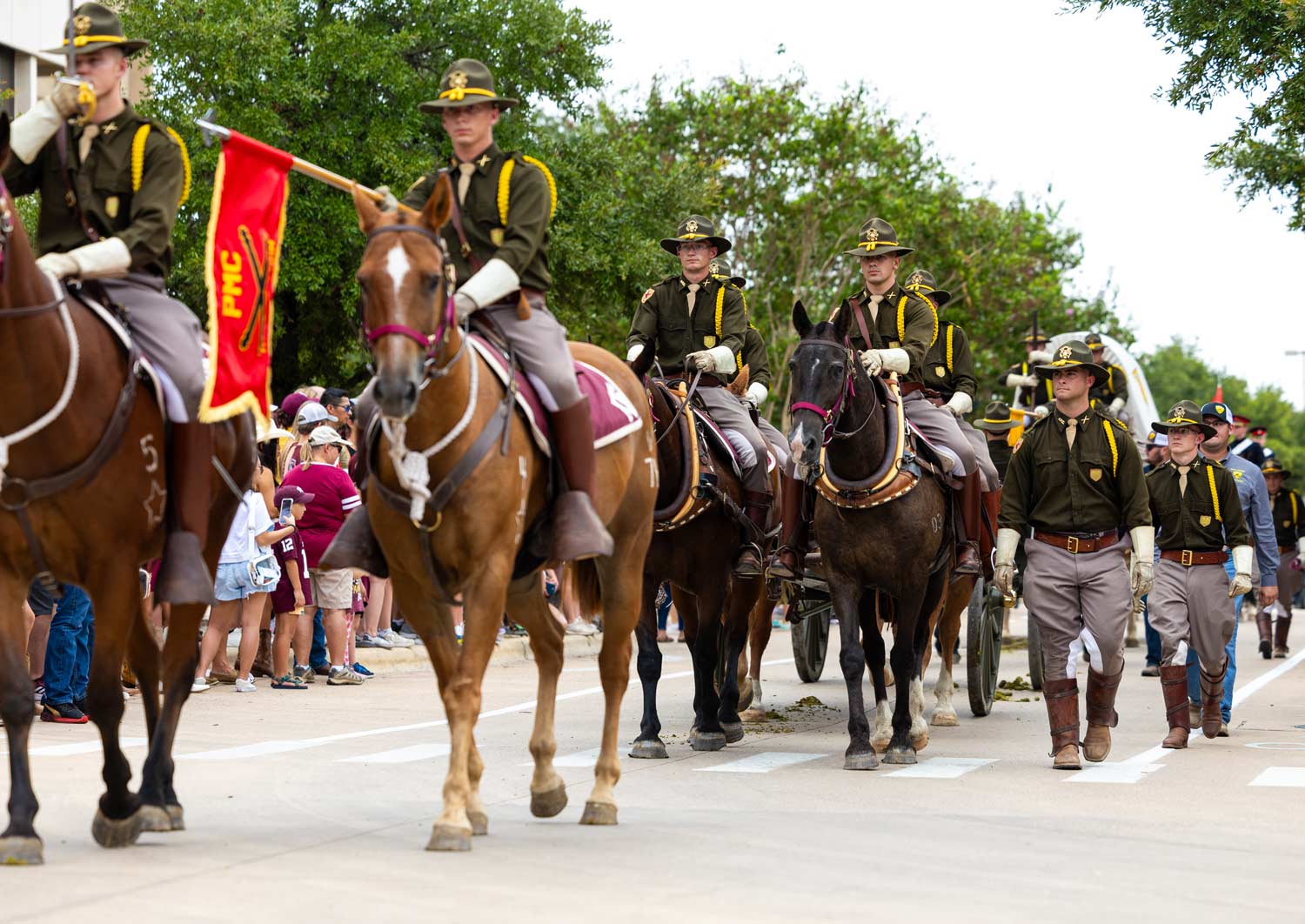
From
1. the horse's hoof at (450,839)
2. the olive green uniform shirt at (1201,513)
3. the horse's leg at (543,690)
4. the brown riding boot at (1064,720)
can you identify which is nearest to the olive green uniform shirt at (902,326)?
the olive green uniform shirt at (1201,513)

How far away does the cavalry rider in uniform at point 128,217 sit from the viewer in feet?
25.7

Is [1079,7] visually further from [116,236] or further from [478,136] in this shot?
[116,236]

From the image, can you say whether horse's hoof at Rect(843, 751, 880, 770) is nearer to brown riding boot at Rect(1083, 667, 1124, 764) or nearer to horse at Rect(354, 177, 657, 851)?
brown riding boot at Rect(1083, 667, 1124, 764)

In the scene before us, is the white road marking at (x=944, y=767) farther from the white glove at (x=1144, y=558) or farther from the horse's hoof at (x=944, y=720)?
the horse's hoof at (x=944, y=720)

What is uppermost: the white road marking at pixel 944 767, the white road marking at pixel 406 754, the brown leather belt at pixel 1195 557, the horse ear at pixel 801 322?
the horse ear at pixel 801 322

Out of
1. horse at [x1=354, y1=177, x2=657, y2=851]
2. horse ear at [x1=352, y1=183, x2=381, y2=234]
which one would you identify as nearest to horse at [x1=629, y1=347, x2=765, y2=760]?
horse at [x1=354, y1=177, x2=657, y2=851]

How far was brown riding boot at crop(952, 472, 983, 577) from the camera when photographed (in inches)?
495

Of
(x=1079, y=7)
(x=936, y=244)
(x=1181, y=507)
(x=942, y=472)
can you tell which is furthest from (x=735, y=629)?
(x=936, y=244)

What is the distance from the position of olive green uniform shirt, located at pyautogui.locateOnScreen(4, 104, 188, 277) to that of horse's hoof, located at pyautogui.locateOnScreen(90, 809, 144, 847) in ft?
7.73

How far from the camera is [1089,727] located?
40.1ft

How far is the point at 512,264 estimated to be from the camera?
27.5 ft

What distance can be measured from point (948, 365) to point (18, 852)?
831cm

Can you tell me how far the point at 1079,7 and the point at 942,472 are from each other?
8.58 metres

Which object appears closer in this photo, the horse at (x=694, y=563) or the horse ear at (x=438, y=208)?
the horse ear at (x=438, y=208)
